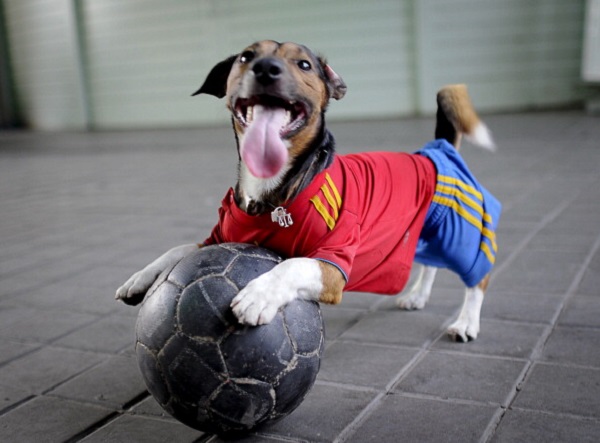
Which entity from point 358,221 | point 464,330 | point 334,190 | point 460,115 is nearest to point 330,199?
point 334,190

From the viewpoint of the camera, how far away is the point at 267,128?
2.42 m

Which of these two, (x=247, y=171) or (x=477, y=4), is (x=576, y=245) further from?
(x=477, y=4)

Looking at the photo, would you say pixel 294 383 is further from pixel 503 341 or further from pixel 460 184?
pixel 460 184

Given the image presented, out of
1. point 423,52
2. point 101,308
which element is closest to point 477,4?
point 423,52

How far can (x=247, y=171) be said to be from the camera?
8.49 feet

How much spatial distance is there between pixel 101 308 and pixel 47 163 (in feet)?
27.6

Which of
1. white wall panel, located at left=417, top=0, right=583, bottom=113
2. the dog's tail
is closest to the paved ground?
A: the dog's tail

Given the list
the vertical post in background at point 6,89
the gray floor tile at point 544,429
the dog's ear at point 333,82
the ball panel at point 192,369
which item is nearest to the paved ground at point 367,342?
the gray floor tile at point 544,429

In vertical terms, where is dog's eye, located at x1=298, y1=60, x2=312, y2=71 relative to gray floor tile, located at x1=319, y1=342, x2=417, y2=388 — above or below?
above

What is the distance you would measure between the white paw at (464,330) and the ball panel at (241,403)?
120 centimetres

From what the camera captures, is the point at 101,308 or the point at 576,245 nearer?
the point at 101,308

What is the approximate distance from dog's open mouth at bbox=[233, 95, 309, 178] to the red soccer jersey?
0.18 meters

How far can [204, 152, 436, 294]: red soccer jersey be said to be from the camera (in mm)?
2453

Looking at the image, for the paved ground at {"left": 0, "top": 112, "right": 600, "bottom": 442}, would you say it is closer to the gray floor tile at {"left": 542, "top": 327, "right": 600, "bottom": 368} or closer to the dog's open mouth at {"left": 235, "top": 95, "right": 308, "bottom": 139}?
the gray floor tile at {"left": 542, "top": 327, "right": 600, "bottom": 368}
